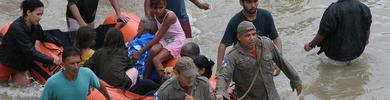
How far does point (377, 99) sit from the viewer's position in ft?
23.6

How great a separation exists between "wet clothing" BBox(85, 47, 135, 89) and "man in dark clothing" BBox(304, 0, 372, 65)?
2738 mm

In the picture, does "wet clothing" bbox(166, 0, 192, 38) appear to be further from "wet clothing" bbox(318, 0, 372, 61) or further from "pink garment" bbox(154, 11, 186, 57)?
"wet clothing" bbox(318, 0, 372, 61)

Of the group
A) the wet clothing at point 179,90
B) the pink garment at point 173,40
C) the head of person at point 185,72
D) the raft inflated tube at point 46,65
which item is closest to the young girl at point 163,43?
the pink garment at point 173,40

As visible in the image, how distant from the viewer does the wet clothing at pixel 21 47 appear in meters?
6.85

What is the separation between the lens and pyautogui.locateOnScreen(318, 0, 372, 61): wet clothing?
7457 millimetres

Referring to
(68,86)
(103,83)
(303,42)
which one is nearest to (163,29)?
(103,83)

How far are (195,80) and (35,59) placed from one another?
3.02m

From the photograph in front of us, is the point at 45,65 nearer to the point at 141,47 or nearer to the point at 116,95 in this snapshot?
the point at 141,47

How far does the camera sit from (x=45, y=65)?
7234mm

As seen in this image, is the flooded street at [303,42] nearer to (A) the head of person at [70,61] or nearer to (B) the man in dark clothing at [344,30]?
(B) the man in dark clothing at [344,30]

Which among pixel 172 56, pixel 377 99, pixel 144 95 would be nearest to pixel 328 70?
pixel 377 99

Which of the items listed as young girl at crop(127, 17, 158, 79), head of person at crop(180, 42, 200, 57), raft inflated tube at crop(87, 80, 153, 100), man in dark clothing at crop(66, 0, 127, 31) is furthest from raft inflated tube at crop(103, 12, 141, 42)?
head of person at crop(180, 42, 200, 57)

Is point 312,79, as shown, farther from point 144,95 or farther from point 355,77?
point 144,95

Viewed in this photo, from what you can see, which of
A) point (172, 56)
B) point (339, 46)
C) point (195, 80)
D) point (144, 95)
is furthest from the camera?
point (339, 46)
